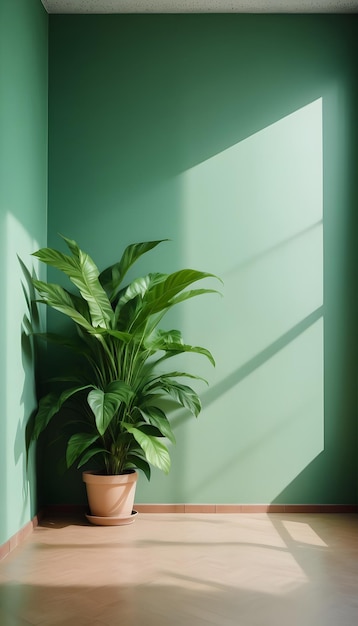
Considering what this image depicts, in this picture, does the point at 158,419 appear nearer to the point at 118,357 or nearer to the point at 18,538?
the point at 118,357

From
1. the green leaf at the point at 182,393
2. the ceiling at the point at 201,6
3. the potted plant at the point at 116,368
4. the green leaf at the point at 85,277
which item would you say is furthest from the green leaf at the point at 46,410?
the ceiling at the point at 201,6

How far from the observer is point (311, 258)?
200 inches

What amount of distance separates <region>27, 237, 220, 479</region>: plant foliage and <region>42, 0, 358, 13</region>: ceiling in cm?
168

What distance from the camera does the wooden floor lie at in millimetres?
2926

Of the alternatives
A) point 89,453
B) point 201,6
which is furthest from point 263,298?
point 201,6

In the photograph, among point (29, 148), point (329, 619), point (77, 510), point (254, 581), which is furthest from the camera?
point (77, 510)

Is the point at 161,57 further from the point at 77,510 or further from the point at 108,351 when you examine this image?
the point at 77,510

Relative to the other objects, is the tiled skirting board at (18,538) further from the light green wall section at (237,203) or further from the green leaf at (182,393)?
the green leaf at (182,393)

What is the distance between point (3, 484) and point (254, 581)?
4.51ft

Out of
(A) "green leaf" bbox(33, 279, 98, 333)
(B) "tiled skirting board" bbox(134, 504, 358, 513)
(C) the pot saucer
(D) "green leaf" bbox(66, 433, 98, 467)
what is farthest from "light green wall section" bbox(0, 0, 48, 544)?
(B) "tiled skirting board" bbox(134, 504, 358, 513)

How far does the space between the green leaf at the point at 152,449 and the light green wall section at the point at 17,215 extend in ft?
2.16

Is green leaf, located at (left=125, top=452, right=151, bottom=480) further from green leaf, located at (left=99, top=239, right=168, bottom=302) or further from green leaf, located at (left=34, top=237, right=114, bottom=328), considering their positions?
green leaf, located at (left=99, top=239, right=168, bottom=302)

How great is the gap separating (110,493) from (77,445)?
1.41 feet

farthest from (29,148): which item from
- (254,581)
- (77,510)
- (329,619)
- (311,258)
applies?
(329,619)
